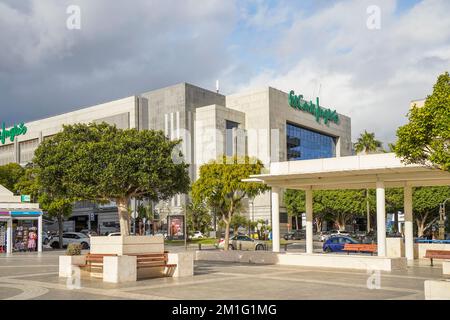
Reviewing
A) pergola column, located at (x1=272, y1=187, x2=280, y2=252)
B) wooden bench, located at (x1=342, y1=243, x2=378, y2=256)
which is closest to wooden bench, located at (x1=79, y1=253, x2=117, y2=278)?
pergola column, located at (x1=272, y1=187, x2=280, y2=252)

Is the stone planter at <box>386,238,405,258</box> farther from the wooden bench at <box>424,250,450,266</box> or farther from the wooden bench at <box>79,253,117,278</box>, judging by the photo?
the wooden bench at <box>79,253,117,278</box>

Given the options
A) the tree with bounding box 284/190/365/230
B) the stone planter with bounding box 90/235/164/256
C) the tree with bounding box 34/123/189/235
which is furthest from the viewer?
the tree with bounding box 284/190/365/230

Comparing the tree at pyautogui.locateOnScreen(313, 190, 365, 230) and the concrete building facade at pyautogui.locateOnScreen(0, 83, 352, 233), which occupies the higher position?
the concrete building facade at pyautogui.locateOnScreen(0, 83, 352, 233)

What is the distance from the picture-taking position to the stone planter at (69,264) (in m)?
18.0

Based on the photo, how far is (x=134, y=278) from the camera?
53.8 ft

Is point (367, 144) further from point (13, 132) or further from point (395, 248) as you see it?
point (13, 132)

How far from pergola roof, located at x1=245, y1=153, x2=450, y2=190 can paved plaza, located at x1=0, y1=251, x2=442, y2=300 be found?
14.3 feet

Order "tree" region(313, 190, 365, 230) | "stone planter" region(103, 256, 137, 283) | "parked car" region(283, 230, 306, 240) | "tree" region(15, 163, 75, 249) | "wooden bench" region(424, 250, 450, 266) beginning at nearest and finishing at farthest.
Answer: "stone planter" region(103, 256, 137, 283), "wooden bench" region(424, 250, 450, 266), "tree" region(15, 163, 75, 249), "parked car" region(283, 230, 306, 240), "tree" region(313, 190, 365, 230)

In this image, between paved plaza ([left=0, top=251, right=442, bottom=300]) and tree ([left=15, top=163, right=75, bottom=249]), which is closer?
paved plaza ([left=0, top=251, right=442, bottom=300])

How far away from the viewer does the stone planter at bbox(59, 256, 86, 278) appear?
707 inches

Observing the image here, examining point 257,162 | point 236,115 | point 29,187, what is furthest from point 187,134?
point 257,162

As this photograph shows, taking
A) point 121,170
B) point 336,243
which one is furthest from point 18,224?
point 336,243

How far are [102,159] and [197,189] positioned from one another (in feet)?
29.2

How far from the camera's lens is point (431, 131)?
1219 cm
